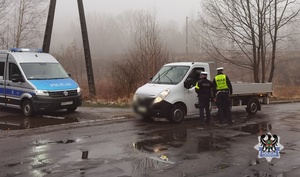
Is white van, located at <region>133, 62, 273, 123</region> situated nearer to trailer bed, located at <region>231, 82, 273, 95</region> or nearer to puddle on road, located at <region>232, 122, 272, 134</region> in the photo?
trailer bed, located at <region>231, 82, 273, 95</region>

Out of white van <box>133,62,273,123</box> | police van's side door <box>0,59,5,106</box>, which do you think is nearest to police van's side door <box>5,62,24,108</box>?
police van's side door <box>0,59,5,106</box>

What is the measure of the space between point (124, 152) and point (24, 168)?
203cm

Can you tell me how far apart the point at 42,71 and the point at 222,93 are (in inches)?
269

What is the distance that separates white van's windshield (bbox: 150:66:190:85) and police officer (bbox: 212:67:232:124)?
113cm

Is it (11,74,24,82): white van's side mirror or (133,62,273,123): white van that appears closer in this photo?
(133,62,273,123): white van

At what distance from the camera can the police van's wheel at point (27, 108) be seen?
1236cm

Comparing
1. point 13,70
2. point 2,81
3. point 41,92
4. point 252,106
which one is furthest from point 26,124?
point 252,106

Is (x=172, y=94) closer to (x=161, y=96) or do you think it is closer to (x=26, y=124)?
(x=161, y=96)

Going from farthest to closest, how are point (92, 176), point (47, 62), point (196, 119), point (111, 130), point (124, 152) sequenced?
point (47, 62)
point (196, 119)
point (111, 130)
point (124, 152)
point (92, 176)

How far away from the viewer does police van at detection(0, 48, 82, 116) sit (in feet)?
39.8

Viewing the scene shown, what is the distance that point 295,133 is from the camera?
9.09m

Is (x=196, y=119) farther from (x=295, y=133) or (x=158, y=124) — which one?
(x=295, y=133)

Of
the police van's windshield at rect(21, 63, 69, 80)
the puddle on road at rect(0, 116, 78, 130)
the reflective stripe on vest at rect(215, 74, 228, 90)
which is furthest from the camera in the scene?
the police van's windshield at rect(21, 63, 69, 80)

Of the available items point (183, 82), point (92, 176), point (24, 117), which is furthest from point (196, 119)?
point (92, 176)
